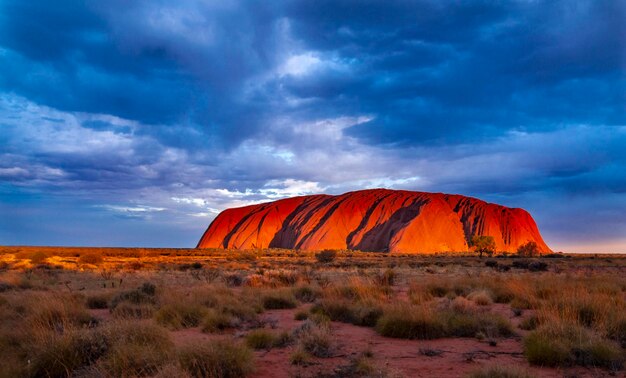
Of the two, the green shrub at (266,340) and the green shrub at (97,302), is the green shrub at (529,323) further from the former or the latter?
the green shrub at (97,302)

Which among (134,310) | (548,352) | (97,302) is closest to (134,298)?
(97,302)

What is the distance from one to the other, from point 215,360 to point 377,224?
74.2m

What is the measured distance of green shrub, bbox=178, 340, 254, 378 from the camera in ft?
17.4

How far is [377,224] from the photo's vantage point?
257ft

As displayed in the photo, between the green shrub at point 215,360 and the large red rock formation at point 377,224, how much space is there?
6516 centimetres

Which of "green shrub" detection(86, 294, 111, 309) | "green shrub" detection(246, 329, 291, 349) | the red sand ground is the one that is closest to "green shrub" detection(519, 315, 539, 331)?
the red sand ground

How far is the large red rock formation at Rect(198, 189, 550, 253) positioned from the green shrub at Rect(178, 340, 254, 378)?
65165mm

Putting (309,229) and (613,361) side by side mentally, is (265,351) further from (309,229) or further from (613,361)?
(309,229)

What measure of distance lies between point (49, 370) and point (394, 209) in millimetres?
78101

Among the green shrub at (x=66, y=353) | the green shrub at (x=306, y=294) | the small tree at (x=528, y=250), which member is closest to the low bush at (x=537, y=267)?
the green shrub at (x=306, y=294)

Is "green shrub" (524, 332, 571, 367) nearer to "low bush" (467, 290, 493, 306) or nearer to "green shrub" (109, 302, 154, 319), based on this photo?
"low bush" (467, 290, 493, 306)

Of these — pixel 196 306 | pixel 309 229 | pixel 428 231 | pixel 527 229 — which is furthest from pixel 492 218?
pixel 196 306

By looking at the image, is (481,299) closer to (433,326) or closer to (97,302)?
(433,326)

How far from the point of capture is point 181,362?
536 centimetres
